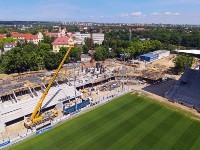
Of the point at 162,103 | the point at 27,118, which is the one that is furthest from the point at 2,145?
A: the point at 162,103

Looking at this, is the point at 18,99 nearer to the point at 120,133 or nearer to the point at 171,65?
the point at 120,133

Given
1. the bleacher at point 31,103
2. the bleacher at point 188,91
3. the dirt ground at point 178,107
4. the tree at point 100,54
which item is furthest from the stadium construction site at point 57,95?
the tree at point 100,54

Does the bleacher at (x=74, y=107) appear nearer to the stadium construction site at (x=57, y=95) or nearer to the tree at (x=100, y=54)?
the stadium construction site at (x=57, y=95)

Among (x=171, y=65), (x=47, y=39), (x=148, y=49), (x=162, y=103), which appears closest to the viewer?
(x=162, y=103)

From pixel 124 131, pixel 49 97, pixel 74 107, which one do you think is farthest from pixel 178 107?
pixel 49 97

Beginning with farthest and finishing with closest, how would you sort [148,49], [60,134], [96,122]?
[148,49], [96,122], [60,134]

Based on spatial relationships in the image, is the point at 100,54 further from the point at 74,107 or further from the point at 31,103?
the point at 31,103
